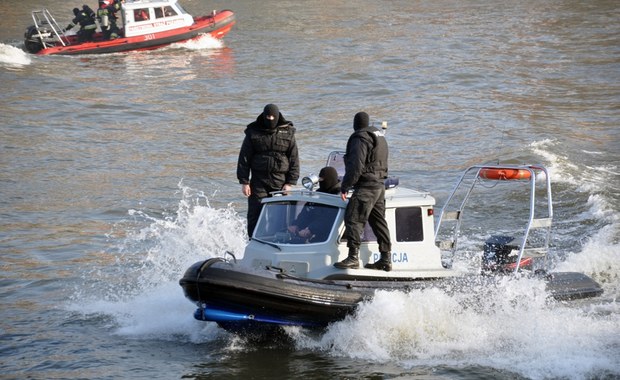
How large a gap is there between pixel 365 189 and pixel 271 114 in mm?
1431

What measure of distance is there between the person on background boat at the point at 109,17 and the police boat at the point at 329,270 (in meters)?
21.0

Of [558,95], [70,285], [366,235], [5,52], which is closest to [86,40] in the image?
[5,52]

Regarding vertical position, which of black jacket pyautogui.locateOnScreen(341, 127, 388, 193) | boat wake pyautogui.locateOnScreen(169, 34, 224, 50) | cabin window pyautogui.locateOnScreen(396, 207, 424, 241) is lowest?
cabin window pyautogui.locateOnScreen(396, 207, 424, 241)

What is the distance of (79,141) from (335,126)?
564 centimetres

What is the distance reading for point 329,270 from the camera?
972 centimetres

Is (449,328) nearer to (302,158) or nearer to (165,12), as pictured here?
(302,158)

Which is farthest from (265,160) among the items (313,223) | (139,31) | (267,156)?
(139,31)

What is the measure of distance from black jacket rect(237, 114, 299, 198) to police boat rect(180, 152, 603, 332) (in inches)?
14.7

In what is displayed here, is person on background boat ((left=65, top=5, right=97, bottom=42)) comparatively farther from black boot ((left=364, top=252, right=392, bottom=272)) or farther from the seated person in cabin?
black boot ((left=364, top=252, right=392, bottom=272))

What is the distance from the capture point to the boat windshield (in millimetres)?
9836

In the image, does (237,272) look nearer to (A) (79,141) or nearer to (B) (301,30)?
(A) (79,141)

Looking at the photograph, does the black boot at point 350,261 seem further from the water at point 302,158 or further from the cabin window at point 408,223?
the cabin window at point 408,223

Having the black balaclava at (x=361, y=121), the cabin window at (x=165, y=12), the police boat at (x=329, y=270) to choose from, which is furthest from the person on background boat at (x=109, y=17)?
the black balaclava at (x=361, y=121)

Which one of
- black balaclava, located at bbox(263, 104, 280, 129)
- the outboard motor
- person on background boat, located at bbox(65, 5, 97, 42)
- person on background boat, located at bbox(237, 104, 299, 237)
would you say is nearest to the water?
the outboard motor
